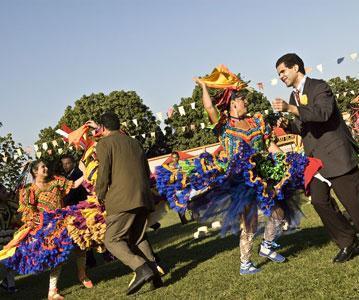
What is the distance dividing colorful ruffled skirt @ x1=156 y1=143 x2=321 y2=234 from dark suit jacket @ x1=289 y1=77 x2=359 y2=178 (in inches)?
9.3

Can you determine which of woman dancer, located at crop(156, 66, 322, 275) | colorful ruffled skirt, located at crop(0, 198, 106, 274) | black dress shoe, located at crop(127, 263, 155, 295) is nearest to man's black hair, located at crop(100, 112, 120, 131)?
woman dancer, located at crop(156, 66, 322, 275)

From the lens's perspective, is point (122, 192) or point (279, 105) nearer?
point (279, 105)

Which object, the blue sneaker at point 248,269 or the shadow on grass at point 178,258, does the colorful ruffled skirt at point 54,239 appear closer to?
the shadow on grass at point 178,258

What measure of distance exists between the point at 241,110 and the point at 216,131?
409mm

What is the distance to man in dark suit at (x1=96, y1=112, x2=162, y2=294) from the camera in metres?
5.52

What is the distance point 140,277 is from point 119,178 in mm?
1115

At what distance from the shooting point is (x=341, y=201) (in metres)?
5.32

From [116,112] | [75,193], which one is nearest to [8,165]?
[75,193]

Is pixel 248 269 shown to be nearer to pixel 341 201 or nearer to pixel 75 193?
pixel 341 201

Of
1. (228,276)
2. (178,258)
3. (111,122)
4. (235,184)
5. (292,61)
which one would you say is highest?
(292,61)

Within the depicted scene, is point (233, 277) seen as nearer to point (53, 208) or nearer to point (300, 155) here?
point (300, 155)

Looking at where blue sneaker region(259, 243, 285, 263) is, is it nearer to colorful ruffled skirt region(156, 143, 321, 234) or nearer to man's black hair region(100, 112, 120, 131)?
colorful ruffled skirt region(156, 143, 321, 234)

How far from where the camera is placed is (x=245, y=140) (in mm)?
5914

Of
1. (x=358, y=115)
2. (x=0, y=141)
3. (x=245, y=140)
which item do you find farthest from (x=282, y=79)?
(x=0, y=141)
